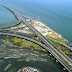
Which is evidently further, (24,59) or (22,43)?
(22,43)

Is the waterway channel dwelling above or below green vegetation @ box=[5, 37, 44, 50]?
below

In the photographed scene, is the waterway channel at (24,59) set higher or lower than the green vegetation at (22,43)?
lower

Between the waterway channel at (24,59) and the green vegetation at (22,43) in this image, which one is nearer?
the waterway channel at (24,59)

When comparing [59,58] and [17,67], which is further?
[59,58]

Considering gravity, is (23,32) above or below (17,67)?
above

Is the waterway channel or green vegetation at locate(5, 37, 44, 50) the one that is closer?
the waterway channel

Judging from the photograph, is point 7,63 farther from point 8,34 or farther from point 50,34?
point 50,34

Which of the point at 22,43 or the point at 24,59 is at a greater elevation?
the point at 22,43

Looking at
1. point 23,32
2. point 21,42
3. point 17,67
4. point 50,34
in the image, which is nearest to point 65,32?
point 50,34

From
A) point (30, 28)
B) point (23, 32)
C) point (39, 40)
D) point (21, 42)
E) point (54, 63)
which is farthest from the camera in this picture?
point (30, 28)

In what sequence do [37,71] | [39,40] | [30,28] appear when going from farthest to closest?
[30,28]
[39,40]
[37,71]
